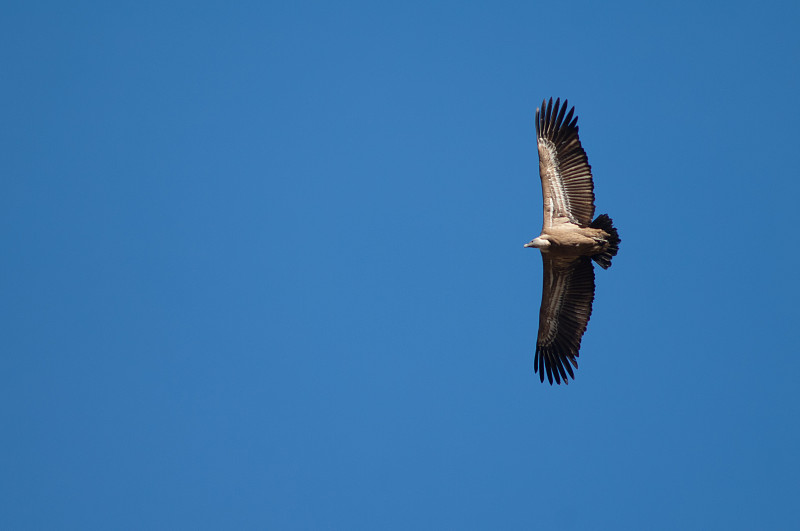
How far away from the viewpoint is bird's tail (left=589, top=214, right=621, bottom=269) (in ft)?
55.2

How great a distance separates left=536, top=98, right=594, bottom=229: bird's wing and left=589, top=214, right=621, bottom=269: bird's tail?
17 centimetres

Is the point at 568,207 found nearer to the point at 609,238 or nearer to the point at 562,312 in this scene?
the point at 609,238

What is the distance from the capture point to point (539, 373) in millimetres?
18375

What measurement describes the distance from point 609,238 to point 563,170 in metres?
1.55

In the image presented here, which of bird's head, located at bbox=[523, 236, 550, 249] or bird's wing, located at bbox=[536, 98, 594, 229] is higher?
bird's wing, located at bbox=[536, 98, 594, 229]

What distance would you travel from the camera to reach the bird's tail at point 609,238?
1683 cm

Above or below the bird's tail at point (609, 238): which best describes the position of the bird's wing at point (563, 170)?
above

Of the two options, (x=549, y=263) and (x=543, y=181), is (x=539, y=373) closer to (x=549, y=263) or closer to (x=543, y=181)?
(x=549, y=263)

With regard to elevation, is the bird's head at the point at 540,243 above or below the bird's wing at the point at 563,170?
below

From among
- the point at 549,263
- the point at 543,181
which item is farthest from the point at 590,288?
the point at 543,181

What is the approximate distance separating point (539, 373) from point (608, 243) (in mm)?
3221

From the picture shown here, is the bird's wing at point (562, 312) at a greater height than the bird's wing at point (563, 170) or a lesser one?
lesser

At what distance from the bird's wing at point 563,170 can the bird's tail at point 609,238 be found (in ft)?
0.56

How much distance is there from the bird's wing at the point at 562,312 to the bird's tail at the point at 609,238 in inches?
15.2
